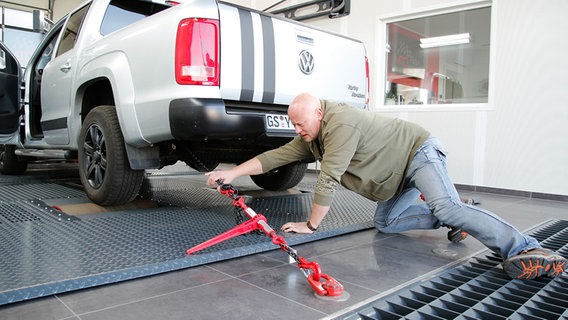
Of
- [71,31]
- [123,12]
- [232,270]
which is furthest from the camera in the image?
[71,31]

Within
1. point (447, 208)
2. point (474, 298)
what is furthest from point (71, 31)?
point (474, 298)

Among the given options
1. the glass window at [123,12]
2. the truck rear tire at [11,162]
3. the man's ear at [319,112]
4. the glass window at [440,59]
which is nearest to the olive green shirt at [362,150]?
the man's ear at [319,112]

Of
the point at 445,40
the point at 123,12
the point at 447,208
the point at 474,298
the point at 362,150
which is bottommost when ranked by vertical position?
the point at 474,298

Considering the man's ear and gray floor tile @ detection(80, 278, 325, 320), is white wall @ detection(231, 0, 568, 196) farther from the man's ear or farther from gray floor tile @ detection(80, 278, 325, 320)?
gray floor tile @ detection(80, 278, 325, 320)

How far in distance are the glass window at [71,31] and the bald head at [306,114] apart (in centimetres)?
256

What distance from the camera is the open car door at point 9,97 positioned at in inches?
179

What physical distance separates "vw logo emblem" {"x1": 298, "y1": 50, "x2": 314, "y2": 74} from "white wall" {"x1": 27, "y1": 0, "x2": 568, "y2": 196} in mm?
3738

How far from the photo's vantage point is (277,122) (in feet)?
9.30

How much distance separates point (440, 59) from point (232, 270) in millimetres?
5759

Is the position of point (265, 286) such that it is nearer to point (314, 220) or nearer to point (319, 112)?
point (314, 220)

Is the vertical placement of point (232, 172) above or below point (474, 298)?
above

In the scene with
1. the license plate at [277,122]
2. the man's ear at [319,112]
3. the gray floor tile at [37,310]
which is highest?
the man's ear at [319,112]

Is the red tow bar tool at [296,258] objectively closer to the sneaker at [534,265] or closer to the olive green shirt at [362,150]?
the olive green shirt at [362,150]

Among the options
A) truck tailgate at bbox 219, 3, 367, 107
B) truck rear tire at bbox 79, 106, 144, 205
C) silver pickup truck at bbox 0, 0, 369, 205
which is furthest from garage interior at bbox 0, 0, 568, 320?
truck tailgate at bbox 219, 3, 367, 107
